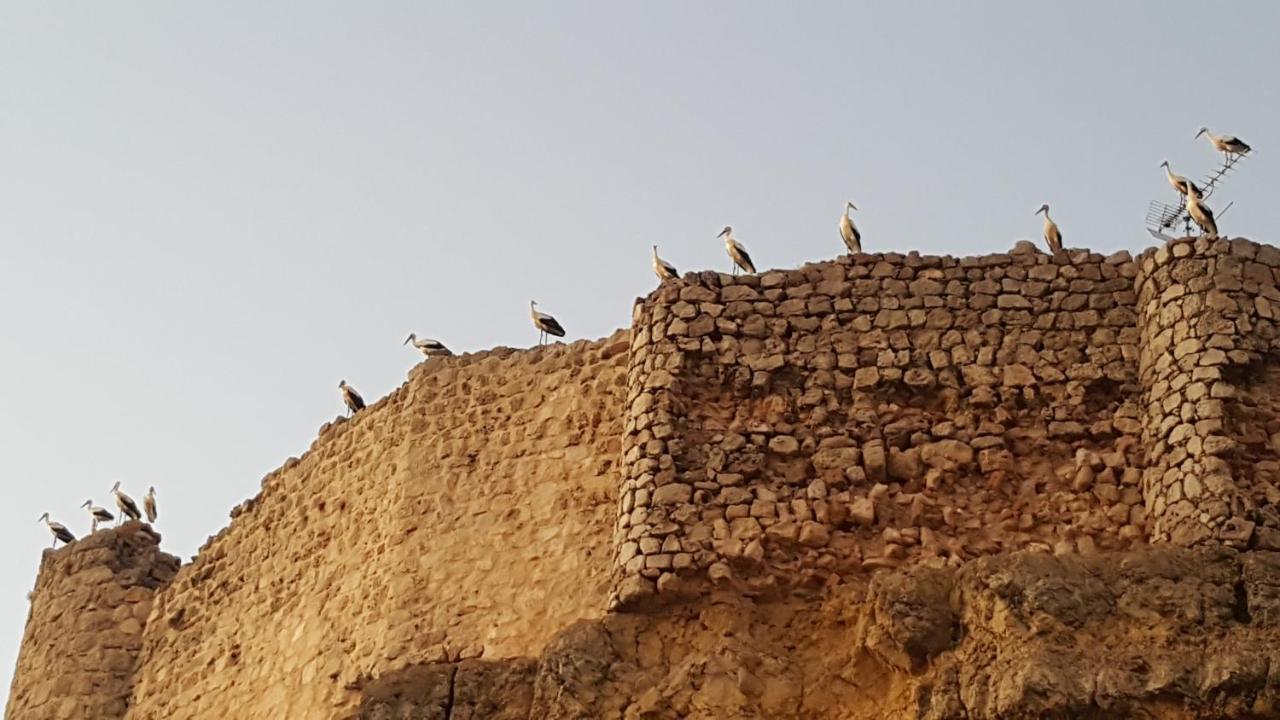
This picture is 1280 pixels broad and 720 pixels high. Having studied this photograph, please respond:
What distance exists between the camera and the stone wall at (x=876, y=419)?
1581 cm

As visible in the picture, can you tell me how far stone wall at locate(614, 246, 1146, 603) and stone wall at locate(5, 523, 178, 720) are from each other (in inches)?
277

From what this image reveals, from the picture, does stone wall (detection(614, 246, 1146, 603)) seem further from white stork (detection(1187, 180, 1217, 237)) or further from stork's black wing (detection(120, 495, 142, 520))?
stork's black wing (detection(120, 495, 142, 520))

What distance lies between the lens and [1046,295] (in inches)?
656

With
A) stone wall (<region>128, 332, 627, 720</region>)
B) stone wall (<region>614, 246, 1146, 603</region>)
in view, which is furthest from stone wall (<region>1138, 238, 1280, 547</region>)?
stone wall (<region>128, 332, 627, 720</region>)

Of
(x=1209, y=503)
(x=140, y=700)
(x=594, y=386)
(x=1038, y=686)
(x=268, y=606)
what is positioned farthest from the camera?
(x=140, y=700)

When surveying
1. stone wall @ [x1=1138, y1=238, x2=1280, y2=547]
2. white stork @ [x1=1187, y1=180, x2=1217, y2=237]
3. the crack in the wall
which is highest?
white stork @ [x1=1187, y1=180, x2=1217, y2=237]

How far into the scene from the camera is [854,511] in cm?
1590

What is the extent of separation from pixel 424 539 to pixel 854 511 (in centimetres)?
376

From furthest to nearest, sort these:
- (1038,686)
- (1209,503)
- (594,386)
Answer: (594,386), (1209,503), (1038,686)

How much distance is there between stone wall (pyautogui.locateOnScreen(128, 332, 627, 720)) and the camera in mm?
A: 17234

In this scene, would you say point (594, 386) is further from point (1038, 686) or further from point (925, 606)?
point (1038, 686)

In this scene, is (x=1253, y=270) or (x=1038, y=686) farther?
(x=1253, y=270)

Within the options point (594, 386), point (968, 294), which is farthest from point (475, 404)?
point (968, 294)

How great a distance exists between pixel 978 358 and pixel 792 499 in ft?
5.57
